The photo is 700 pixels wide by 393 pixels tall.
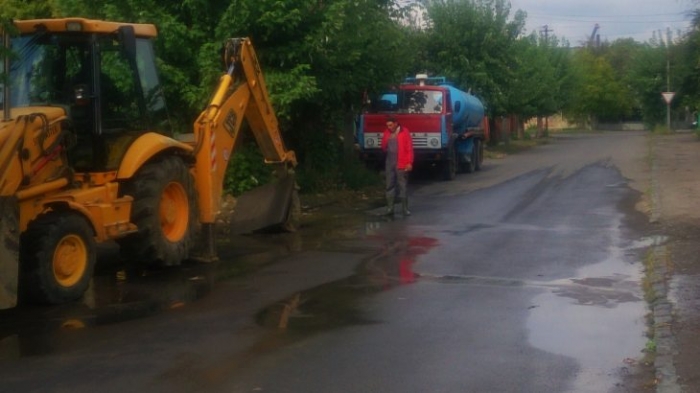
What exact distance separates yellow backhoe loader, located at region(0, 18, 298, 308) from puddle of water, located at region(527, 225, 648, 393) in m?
4.75

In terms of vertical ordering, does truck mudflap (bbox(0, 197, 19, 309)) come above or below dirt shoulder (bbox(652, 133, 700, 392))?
above

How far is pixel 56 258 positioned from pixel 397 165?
9.96 m

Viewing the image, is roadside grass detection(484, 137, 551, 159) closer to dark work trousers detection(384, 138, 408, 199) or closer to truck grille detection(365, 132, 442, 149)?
truck grille detection(365, 132, 442, 149)

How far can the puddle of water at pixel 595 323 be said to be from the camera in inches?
318

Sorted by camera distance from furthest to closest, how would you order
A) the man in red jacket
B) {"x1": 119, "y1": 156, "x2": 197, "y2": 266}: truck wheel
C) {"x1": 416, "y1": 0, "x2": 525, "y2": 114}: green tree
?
{"x1": 416, "y1": 0, "x2": 525, "y2": 114}: green tree → the man in red jacket → {"x1": 119, "y1": 156, "x2": 197, "y2": 266}: truck wheel

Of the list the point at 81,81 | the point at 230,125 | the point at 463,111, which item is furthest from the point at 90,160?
the point at 463,111

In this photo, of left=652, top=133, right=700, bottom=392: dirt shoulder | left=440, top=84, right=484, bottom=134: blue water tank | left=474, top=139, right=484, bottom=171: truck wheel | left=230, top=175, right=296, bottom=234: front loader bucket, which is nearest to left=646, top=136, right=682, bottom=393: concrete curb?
left=652, top=133, right=700, bottom=392: dirt shoulder

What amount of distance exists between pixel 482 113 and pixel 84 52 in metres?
25.1

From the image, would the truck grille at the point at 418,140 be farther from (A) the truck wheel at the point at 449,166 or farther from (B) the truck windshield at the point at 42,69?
(B) the truck windshield at the point at 42,69

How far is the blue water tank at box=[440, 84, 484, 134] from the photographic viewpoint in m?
30.1

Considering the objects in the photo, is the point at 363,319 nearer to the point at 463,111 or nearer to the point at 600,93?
the point at 463,111

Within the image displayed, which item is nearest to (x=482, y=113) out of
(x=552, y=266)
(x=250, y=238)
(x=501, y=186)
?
(x=501, y=186)

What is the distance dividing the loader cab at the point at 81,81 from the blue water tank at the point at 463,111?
59.5 feet

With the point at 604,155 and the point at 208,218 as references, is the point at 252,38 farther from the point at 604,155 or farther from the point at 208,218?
the point at 604,155
